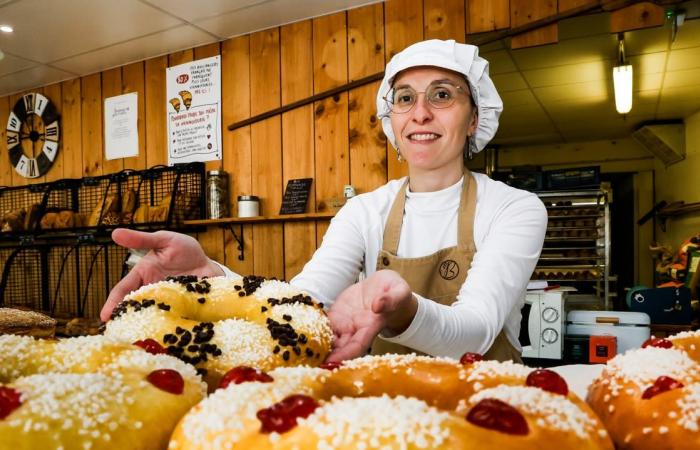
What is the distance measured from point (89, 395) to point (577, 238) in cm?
540

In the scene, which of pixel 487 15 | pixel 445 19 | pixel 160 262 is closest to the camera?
pixel 160 262

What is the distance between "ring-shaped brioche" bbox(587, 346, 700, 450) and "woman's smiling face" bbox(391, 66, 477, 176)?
1.18 m

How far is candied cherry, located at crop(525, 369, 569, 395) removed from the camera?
0.53 meters

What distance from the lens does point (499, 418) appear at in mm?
430

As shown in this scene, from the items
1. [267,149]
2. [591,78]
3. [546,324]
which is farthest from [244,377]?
[591,78]

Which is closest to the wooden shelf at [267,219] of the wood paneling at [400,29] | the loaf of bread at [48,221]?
the wood paneling at [400,29]

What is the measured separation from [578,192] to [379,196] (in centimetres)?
368

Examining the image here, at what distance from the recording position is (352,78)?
388cm

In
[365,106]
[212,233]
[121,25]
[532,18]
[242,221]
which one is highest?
[121,25]

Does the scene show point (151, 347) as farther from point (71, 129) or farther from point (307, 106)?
point (71, 129)

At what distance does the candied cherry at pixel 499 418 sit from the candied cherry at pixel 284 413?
5.4 inches

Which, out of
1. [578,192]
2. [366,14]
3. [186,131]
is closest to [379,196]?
[366,14]

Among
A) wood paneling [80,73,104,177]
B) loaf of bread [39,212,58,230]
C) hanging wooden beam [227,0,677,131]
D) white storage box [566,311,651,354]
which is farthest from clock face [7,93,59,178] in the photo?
white storage box [566,311,651,354]

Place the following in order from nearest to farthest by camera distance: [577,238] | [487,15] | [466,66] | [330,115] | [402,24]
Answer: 1. [466,66]
2. [487,15]
3. [402,24]
4. [330,115]
5. [577,238]
